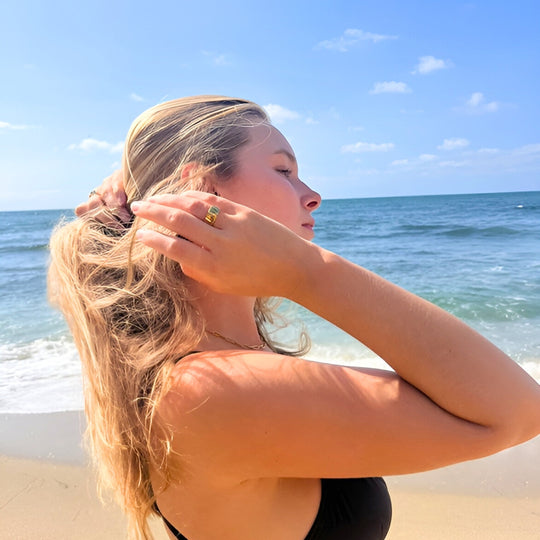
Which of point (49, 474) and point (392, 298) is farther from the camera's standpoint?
point (49, 474)

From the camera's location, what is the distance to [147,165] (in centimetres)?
172

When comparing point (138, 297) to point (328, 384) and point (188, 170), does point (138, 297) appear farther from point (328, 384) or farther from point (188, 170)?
point (328, 384)

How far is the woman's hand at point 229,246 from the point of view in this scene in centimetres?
106

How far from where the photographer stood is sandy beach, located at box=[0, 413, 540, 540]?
128 inches

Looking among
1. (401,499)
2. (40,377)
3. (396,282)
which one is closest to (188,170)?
(401,499)

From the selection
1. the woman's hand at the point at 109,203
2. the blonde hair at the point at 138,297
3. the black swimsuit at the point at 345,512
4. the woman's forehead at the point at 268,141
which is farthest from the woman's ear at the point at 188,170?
the black swimsuit at the point at 345,512

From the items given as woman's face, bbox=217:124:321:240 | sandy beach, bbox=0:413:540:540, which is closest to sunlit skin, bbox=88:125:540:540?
woman's face, bbox=217:124:321:240

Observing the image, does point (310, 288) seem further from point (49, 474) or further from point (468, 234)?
point (468, 234)

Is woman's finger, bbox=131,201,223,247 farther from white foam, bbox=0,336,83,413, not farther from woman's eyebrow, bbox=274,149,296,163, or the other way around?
white foam, bbox=0,336,83,413

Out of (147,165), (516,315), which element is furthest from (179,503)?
(516,315)

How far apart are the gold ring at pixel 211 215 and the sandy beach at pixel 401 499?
300 cm

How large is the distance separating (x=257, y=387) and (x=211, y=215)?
41cm

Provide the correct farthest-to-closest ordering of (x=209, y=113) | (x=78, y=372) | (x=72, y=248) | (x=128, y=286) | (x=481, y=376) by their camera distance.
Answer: (x=78, y=372), (x=209, y=113), (x=72, y=248), (x=128, y=286), (x=481, y=376)

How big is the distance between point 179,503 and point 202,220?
804 millimetres
